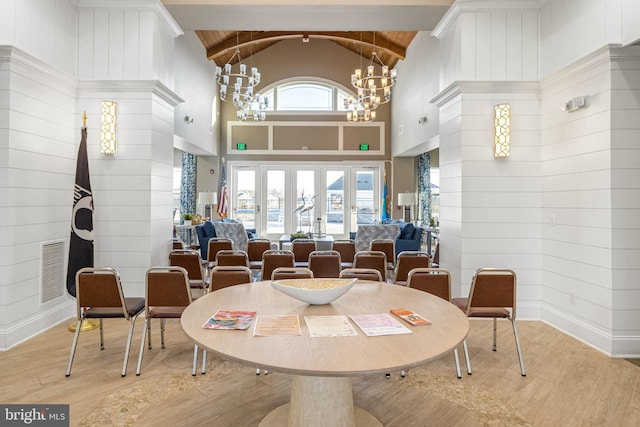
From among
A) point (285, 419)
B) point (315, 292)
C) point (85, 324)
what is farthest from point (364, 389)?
point (85, 324)

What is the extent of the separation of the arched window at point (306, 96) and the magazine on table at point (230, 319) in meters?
9.32

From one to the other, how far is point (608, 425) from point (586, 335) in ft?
5.25

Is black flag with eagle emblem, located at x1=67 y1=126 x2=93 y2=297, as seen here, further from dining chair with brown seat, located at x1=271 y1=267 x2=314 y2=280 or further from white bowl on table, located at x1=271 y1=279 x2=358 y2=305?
white bowl on table, located at x1=271 y1=279 x2=358 y2=305

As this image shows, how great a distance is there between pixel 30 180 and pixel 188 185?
18.9 feet

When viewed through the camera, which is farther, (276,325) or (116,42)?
Answer: (116,42)

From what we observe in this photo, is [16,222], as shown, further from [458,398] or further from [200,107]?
[200,107]

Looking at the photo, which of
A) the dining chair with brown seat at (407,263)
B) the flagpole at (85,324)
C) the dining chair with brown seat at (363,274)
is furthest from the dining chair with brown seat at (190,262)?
the dining chair with brown seat at (407,263)

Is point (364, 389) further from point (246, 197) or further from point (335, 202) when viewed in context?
point (246, 197)

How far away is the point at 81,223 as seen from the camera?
4125mm

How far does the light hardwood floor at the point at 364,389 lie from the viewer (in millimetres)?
2420

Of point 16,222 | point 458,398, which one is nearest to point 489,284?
point 458,398

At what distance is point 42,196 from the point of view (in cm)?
404

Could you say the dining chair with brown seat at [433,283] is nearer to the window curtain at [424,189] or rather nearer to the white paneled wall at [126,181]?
the white paneled wall at [126,181]

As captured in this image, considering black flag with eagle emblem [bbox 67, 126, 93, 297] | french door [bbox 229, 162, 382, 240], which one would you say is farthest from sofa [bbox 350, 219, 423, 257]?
black flag with eagle emblem [bbox 67, 126, 93, 297]
